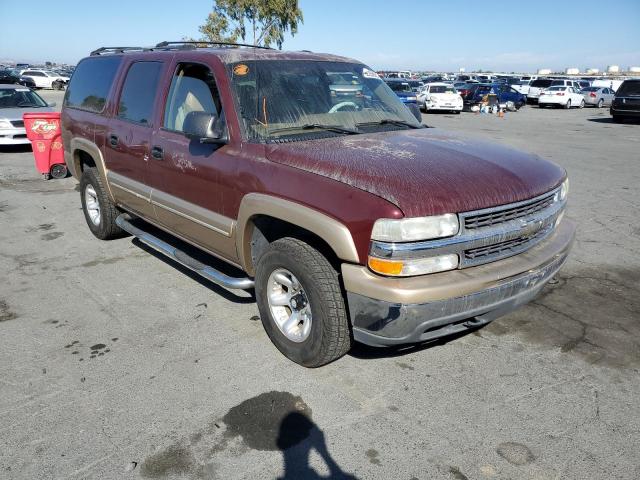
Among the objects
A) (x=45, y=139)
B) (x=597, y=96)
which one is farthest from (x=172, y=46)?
(x=597, y=96)

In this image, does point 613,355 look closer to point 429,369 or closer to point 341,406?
point 429,369

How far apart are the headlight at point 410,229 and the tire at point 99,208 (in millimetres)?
3812

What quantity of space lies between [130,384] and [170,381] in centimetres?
24

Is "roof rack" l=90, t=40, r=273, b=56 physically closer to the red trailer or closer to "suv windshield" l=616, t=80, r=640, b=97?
the red trailer

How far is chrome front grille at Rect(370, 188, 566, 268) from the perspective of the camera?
8.76 ft

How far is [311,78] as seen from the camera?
13.0 feet

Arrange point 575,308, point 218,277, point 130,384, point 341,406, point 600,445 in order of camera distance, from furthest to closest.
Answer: point 575,308, point 218,277, point 130,384, point 341,406, point 600,445

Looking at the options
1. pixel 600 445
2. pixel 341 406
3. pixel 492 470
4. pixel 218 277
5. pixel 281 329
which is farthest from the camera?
pixel 218 277

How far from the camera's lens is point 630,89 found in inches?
830

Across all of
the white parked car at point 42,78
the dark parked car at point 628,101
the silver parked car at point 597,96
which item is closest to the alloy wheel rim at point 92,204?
the dark parked car at point 628,101

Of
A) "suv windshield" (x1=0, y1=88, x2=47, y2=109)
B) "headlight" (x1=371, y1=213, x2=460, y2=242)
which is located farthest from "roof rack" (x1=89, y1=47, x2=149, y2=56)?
"suv windshield" (x1=0, y1=88, x2=47, y2=109)

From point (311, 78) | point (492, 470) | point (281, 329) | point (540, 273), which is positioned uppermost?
point (311, 78)

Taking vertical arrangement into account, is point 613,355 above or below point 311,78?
below

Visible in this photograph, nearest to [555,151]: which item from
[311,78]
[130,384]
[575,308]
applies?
[575,308]
